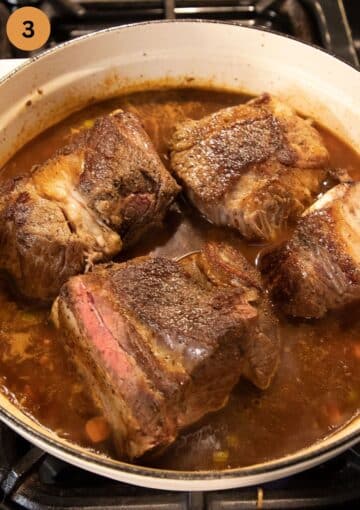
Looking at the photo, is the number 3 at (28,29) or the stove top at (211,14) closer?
the number 3 at (28,29)

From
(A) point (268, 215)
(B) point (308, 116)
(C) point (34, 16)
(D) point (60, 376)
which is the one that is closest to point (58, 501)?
(D) point (60, 376)

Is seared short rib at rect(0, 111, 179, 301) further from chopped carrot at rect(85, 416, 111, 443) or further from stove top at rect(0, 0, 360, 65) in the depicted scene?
stove top at rect(0, 0, 360, 65)

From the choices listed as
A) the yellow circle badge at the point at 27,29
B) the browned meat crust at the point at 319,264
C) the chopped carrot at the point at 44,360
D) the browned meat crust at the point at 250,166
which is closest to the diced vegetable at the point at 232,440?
the browned meat crust at the point at 319,264

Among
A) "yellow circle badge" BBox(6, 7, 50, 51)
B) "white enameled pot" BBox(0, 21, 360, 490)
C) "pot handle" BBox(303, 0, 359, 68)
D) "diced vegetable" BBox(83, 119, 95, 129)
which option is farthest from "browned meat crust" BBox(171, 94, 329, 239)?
"yellow circle badge" BBox(6, 7, 50, 51)

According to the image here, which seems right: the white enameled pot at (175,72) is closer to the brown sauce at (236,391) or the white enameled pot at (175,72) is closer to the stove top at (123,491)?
the brown sauce at (236,391)

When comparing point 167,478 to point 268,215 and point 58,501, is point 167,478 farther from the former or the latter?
point 268,215

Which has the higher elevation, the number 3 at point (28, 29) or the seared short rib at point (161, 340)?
the number 3 at point (28, 29)

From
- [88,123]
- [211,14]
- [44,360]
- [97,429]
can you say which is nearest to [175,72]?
[88,123]
